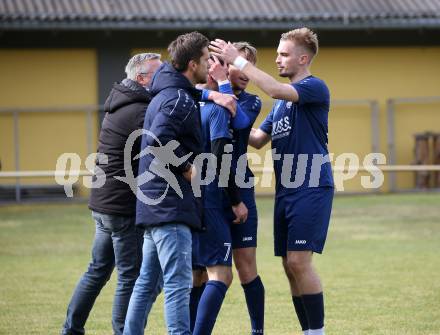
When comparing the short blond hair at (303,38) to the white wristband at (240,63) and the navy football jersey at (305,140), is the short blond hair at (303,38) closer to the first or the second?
the navy football jersey at (305,140)

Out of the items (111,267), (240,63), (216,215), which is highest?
(240,63)

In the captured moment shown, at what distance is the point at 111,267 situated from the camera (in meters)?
7.41

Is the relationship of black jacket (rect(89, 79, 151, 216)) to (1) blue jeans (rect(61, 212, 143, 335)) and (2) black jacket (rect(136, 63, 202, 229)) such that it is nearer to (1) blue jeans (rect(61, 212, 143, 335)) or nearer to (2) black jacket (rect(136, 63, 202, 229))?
(1) blue jeans (rect(61, 212, 143, 335))

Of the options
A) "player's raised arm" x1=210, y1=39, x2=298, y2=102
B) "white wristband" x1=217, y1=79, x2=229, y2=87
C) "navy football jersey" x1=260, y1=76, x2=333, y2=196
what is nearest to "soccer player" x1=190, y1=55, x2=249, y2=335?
"white wristband" x1=217, y1=79, x2=229, y2=87

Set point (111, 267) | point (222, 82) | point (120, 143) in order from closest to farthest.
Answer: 1. point (222, 82)
2. point (120, 143)
3. point (111, 267)

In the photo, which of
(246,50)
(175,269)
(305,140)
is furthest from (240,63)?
(175,269)

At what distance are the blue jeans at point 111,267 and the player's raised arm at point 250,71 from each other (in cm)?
131

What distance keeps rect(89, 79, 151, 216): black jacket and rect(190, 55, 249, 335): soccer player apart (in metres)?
0.48

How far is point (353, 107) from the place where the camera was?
23.0 m

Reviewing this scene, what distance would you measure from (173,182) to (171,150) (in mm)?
198

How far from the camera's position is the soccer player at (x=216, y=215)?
6.77 m

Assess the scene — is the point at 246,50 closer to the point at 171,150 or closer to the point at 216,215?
the point at 216,215

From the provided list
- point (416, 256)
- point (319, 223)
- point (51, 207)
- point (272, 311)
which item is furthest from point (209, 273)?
point (51, 207)

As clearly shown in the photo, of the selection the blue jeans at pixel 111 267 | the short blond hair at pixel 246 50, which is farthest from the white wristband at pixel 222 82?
the blue jeans at pixel 111 267
